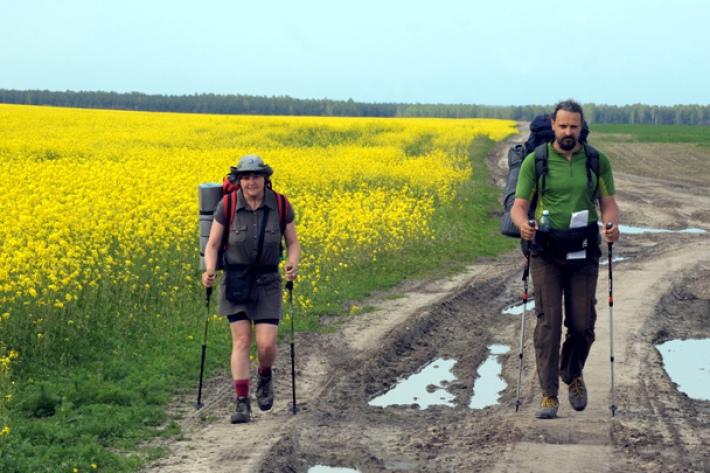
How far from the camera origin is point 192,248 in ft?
46.7

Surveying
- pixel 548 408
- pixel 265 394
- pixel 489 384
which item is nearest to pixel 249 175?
pixel 265 394

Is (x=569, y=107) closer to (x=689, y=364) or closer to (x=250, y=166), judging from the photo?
(x=250, y=166)

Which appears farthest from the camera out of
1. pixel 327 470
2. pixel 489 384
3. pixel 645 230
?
pixel 645 230

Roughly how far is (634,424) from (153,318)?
568 cm

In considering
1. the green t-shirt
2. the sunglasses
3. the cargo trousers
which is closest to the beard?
the green t-shirt

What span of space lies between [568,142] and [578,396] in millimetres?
1979

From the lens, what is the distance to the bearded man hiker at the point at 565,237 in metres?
7.43

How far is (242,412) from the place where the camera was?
783 cm

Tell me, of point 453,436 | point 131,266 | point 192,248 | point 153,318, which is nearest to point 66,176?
point 192,248

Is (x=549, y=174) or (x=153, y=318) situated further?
(x=153, y=318)

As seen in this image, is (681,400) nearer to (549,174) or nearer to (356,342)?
(549,174)

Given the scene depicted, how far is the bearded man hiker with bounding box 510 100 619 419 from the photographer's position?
7.43 meters

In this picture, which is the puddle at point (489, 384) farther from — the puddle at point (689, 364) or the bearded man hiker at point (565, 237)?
the puddle at point (689, 364)

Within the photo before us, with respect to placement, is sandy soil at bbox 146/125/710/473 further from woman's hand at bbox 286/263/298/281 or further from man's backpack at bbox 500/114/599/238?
man's backpack at bbox 500/114/599/238
